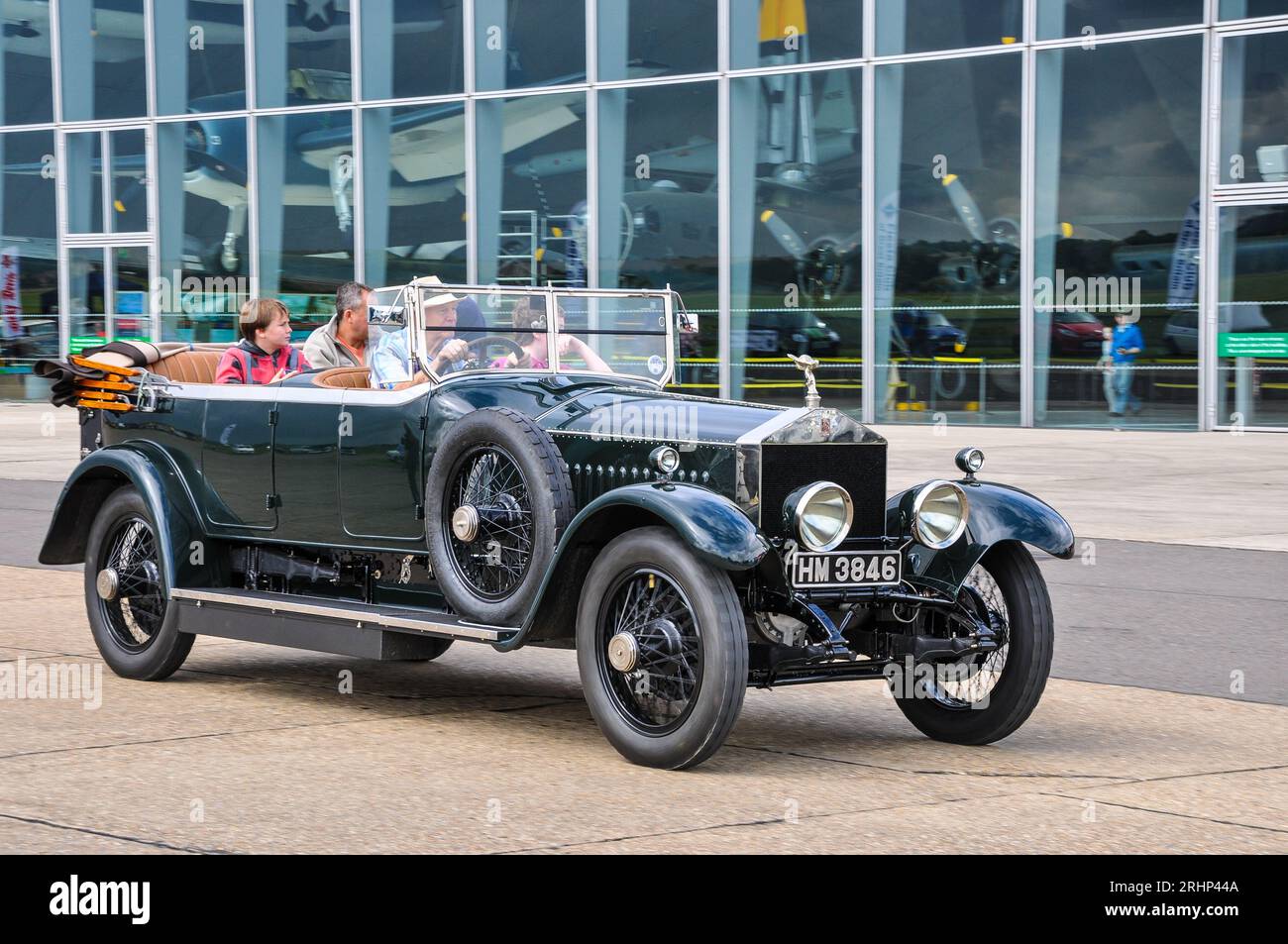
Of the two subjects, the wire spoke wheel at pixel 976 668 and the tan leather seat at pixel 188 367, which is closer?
the wire spoke wheel at pixel 976 668

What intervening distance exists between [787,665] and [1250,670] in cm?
273

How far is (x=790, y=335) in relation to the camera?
23297mm

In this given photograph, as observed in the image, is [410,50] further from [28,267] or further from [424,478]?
[424,478]

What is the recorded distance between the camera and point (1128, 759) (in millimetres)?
5695

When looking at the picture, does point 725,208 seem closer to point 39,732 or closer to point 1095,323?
point 1095,323

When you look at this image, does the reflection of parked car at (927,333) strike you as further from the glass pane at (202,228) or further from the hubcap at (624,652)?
the hubcap at (624,652)

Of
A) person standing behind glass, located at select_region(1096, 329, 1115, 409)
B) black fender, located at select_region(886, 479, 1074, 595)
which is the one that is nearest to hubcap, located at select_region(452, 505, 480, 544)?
black fender, located at select_region(886, 479, 1074, 595)

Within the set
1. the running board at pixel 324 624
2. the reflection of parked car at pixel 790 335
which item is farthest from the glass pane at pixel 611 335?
the reflection of parked car at pixel 790 335

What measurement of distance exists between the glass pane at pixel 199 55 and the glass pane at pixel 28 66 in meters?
2.70

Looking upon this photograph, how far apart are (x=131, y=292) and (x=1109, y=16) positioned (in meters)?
16.9

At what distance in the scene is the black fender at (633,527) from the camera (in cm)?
525

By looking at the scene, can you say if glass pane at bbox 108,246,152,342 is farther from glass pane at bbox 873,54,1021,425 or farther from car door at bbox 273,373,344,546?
car door at bbox 273,373,344,546

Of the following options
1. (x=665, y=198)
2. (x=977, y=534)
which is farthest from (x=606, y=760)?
(x=665, y=198)
